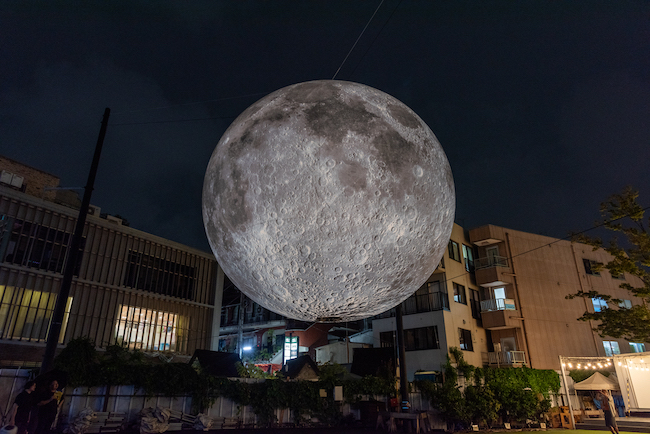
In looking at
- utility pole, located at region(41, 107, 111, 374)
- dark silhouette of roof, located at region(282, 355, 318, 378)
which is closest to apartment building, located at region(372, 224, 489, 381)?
dark silhouette of roof, located at region(282, 355, 318, 378)

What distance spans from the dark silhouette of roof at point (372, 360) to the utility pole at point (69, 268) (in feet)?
46.0

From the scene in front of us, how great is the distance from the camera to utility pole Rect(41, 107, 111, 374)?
26.6 ft

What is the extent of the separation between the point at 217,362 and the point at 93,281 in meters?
6.71

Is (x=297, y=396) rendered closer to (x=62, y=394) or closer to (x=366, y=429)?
(x=366, y=429)

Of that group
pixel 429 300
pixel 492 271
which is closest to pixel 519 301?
pixel 492 271

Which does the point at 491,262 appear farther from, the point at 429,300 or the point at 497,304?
the point at 429,300

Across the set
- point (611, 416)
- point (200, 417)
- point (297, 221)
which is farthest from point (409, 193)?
point (611, 416)

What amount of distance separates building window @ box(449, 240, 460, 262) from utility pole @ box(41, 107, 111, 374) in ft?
70.6

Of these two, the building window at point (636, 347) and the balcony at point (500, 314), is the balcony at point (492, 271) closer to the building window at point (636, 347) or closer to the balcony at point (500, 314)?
the balcony at point (500, 314)

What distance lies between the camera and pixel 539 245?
27.9 m

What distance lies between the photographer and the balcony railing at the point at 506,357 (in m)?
23.7

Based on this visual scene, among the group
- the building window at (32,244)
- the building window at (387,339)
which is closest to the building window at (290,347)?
the building window at (387,339)

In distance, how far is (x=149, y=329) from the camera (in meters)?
19.3

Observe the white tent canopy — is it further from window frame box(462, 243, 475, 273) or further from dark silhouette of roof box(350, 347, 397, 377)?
dark silhouette of roof box(350, 347, 397, 377)
